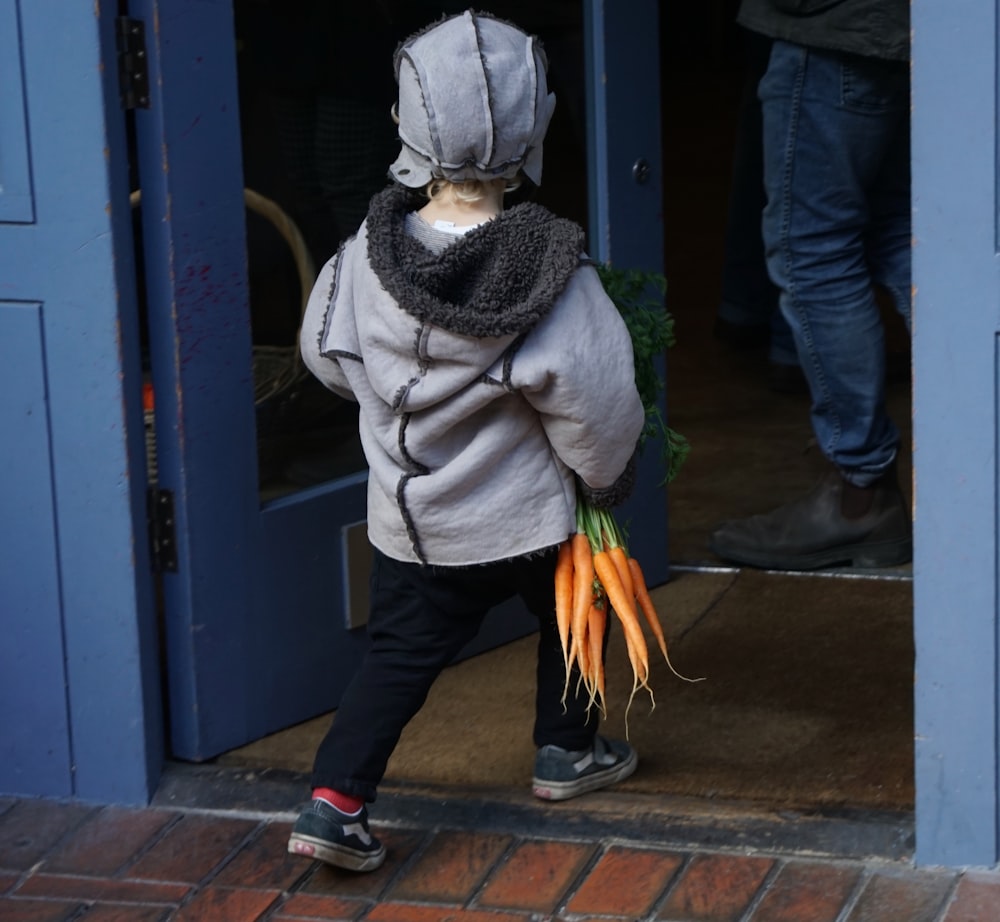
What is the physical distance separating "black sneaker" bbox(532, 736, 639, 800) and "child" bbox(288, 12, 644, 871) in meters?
0.29

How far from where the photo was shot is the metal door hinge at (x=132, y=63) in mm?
3061

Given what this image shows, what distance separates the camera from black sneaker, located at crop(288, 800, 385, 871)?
2943mm

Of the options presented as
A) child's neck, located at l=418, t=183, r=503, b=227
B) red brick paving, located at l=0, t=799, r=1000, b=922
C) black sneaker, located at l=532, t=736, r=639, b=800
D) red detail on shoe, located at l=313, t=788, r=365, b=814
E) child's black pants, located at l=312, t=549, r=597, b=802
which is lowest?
red brick paving, located at l=0, t=799, r=1000, b=922

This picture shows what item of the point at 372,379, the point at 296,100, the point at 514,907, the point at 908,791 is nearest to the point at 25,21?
the point at 296,100

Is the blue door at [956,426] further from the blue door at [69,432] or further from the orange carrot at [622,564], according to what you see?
A: the blue door at [69,432]

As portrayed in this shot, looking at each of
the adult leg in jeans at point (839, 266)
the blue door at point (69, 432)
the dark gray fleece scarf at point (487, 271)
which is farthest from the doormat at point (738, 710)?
the dark gray fleece scarf at point (487, 271)

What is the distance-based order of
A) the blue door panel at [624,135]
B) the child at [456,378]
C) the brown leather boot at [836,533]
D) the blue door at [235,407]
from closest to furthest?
the child at [456,378]
the blue door at [235,407]
the blue door panel at [624,135]
the brown leather boot at [836,533]

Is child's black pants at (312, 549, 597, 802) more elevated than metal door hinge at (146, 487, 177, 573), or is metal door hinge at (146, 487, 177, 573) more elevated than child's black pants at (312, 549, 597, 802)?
metal door hinge at (146, 487, 177, 573)

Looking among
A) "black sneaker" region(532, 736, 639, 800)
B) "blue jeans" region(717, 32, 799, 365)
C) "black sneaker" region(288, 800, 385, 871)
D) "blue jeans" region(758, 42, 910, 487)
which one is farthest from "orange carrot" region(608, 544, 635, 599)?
"blue jeans" region(717, 32, 799, 365)

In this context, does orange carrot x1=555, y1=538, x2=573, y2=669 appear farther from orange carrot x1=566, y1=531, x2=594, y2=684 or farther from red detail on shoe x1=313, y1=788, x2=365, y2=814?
A: red detail on shoe x1=313, y1=788, x2=365, y2=814

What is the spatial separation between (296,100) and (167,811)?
139 cm

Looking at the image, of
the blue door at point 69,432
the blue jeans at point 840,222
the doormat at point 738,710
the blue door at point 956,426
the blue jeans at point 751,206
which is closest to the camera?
the blue door at point 956,426

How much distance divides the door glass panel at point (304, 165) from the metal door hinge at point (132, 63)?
0.24 m

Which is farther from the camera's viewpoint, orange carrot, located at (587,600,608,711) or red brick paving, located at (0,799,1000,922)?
orange carrot, located at (587,600,608,711)
